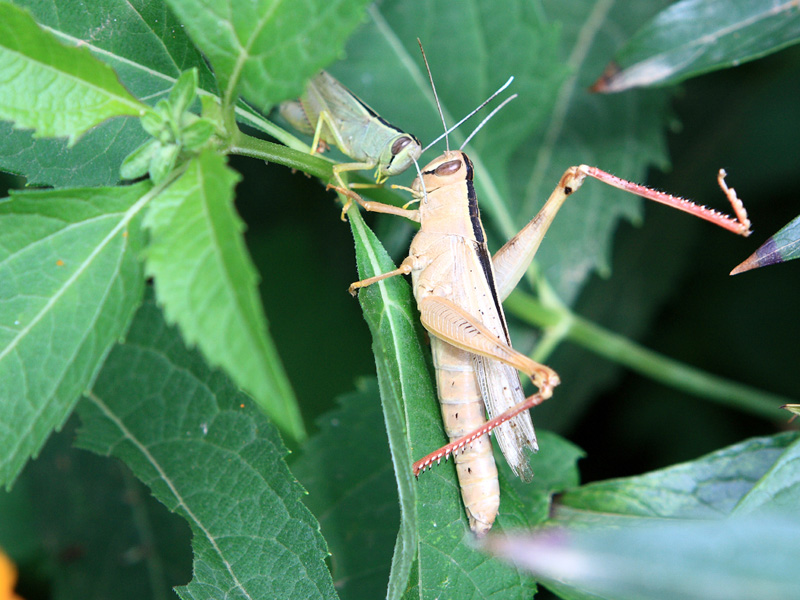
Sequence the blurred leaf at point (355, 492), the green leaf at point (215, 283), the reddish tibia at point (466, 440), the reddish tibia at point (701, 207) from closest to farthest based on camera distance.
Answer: the green leaf at point (215, 283) < the reddish tibia at point (466, 440) < the reddish tibia at point (701, 207) < the blurred leaf at point (355, 492)

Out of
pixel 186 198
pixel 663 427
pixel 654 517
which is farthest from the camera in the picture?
pixel 663 427

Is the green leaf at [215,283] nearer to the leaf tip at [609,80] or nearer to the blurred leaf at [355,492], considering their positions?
the blurred leaf at [355,492]

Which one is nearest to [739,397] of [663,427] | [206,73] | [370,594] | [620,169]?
[663,427]

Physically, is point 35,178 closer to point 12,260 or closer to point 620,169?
point 12,260

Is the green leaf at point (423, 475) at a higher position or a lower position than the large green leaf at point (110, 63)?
lower

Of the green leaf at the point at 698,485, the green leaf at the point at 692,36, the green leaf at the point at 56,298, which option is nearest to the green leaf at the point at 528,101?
the green leaf at the point at 692,36

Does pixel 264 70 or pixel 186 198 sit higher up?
pixel 264 70
